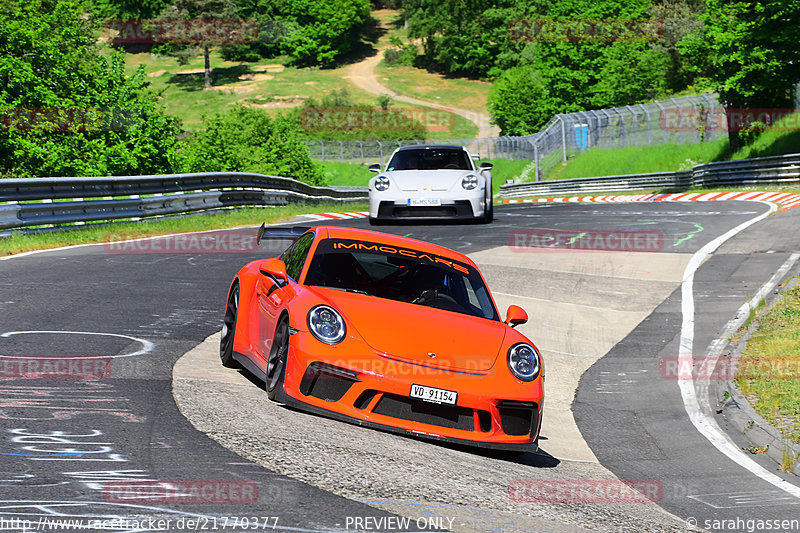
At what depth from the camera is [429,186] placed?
18.5 m

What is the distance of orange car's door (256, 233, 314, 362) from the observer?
7230mm

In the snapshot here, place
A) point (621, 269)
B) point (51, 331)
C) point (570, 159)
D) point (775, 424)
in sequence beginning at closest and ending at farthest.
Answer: point (775, 424)
point (51, 331)
point (621, 269)
point (570, 159)

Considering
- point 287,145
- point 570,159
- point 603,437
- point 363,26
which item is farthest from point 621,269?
point 363,26

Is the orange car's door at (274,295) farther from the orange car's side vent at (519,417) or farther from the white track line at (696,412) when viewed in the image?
the white track line at (696,412)

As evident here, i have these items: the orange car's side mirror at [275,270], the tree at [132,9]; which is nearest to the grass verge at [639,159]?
the orange car's side mirror at [275,270]

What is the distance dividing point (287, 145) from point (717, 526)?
47.5 metres

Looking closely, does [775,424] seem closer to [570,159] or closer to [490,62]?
[570,159]

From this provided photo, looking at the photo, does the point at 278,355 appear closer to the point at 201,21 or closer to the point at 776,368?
the point at 776,368

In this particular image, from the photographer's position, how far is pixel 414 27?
141m

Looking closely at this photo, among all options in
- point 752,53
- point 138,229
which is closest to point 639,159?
point 752,53

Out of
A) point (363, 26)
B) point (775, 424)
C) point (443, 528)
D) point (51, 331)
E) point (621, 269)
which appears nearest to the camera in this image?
point (443, 528)

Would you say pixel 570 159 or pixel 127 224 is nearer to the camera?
pixel 127 224

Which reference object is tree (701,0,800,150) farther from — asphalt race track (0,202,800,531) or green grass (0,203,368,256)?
asphalt race track (0,202,800,531)

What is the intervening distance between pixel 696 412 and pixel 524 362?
2.95 meters
